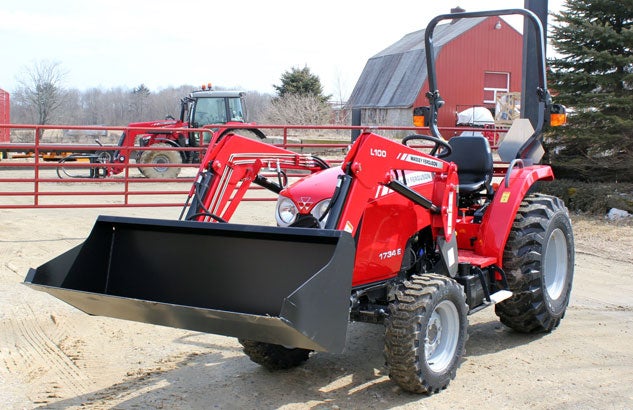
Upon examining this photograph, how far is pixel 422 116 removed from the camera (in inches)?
265

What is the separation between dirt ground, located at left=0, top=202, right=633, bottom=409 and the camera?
4699mm

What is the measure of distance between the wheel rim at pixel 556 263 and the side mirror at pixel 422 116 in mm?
1453

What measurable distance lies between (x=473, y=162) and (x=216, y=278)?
261 cm

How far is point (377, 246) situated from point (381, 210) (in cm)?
23

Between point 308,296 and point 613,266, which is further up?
point 308,296

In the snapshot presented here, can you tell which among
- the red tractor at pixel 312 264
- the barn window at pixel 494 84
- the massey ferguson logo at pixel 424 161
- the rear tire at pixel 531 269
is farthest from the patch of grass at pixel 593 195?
the barn window at pixel 494 84

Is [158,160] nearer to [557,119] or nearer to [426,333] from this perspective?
[557,119]

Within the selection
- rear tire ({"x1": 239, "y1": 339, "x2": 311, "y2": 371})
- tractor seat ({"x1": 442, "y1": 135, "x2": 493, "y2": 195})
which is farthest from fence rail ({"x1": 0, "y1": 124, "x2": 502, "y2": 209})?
rear tire ({"x1": 239, "y1": 339, "x2": 311, "y2": 371})

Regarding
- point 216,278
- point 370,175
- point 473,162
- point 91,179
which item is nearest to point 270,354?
point 216,278

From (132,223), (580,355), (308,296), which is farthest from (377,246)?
(580,355)

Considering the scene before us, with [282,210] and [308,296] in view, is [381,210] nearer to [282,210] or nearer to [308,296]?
[282,210]

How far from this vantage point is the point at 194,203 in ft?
16.4

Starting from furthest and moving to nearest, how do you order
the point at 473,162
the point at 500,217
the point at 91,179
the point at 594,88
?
the point at 594,88 < the point at 91,179 < the point at 473,162 < the point at 500,217

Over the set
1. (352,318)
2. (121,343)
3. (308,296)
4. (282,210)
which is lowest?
(121,343)
